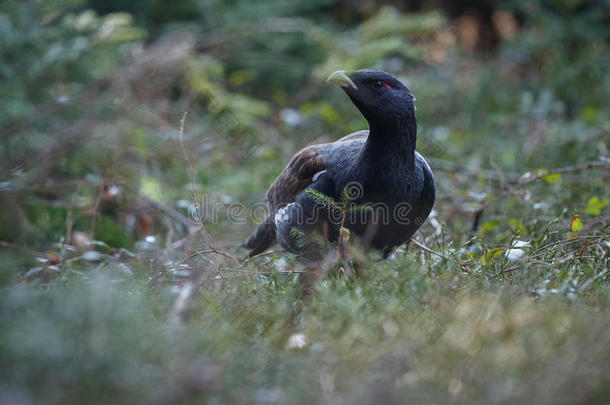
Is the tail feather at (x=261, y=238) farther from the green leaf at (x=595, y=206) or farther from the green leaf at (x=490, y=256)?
the green leaf at (x=595, y=206)

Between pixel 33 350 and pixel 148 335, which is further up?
pixel 33 350

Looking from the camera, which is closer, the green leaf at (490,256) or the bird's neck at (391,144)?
the green leaf at (490,256)

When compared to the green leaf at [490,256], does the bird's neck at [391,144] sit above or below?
above

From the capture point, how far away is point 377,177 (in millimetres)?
3496

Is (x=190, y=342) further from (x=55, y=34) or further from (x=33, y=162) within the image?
(x=55, y=34)

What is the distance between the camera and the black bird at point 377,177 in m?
3.49

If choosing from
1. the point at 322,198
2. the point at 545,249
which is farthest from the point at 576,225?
the point at 322,198

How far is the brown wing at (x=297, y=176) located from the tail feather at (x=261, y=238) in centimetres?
20

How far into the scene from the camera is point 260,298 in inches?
120

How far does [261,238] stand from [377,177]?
4.67 ft

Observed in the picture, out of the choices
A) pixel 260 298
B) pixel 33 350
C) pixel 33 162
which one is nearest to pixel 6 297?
pixel 33 350

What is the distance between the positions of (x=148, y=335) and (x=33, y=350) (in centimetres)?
44

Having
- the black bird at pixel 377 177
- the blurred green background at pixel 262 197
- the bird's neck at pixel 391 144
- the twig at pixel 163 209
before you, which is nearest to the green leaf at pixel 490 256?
the blurred green background at pixel 262 197

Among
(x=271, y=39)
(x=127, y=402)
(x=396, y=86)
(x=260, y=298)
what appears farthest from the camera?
(x=271, y=39)
